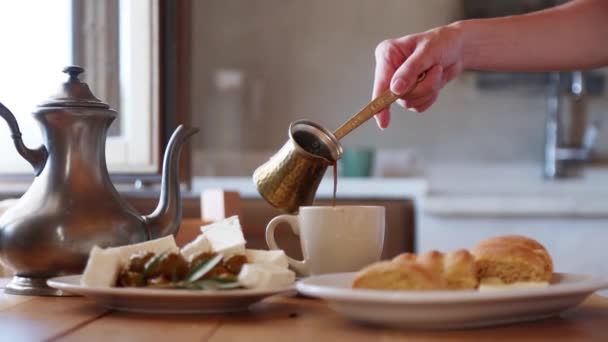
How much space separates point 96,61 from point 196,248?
1378 mm

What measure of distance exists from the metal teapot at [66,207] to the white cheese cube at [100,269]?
134 millimetres

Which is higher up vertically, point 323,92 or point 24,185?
point 323,92

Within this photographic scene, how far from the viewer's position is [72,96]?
0.90 m

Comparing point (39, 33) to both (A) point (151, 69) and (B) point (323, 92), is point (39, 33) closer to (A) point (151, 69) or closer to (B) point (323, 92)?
(A) point (151, 69)

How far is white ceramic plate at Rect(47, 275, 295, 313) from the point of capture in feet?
2.17

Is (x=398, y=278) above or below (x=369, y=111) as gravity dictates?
below

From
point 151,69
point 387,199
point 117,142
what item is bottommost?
point 387,199

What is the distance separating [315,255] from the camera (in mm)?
838

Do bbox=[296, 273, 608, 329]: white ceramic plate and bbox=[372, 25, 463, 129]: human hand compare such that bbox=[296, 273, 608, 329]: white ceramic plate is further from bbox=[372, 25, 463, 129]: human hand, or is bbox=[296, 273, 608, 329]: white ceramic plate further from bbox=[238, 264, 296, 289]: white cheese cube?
bbox=[372, 25, 463, 129]: human hand

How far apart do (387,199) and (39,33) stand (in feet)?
3.10

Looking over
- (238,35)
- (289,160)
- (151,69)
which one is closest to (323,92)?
(238,35)

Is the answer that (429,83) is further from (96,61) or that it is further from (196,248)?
(96,61)

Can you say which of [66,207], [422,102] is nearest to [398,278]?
[66,207]

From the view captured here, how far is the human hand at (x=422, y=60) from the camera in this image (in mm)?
1104
